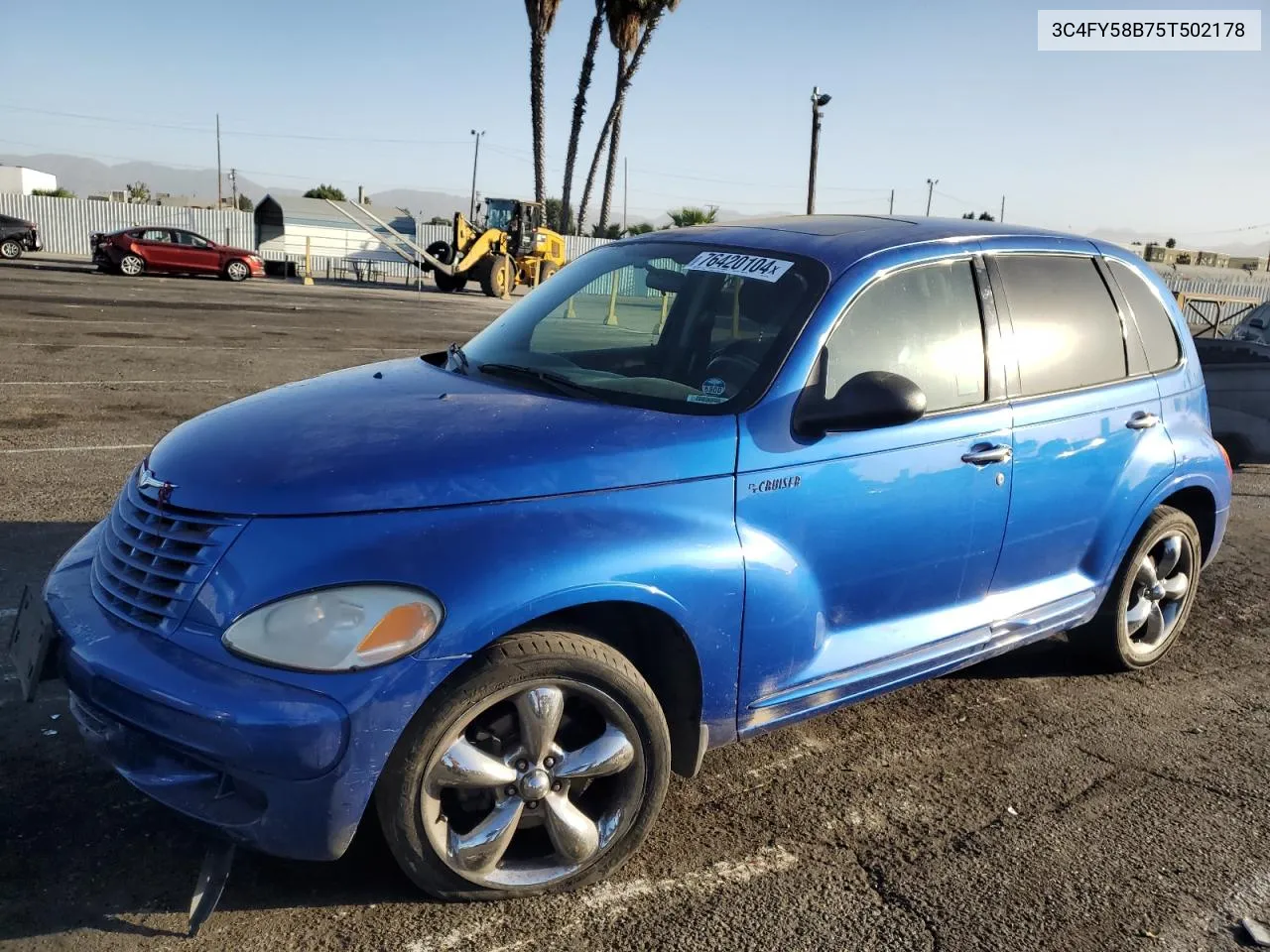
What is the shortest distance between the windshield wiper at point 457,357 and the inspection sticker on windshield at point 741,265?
2.94 ft

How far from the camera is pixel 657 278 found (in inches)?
155

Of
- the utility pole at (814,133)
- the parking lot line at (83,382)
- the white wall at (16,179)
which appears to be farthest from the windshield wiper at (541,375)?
the white wall at (16,179)

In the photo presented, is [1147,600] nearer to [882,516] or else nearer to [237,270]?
[882,516]

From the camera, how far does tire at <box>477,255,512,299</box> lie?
32062mm

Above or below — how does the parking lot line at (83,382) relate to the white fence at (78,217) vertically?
below

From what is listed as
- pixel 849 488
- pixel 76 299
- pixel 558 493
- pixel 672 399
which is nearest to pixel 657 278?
pixel 672 399

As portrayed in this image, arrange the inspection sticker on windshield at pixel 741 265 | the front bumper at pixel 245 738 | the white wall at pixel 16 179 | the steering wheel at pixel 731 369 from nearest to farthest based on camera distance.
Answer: the front bumper at pixel 245 738, the steering wheel at pixel 731 369, the inspection sticker on windshield at pixel 741 265, the white wall at pixel 16 179

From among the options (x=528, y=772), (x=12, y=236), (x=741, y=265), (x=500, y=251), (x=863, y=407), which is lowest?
(x=528, y=772)

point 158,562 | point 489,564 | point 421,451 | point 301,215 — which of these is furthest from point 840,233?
point 301,215

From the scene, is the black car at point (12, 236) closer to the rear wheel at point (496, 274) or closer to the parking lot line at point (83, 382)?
the rear wheel at point (496, 274)

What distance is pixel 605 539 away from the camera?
268cm

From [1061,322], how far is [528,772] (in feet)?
8.81

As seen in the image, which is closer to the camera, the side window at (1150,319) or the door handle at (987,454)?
the door handle at (987,454)

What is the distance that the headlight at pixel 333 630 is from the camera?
239 cm
